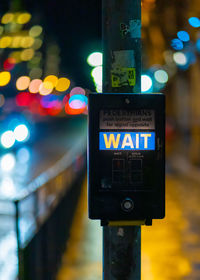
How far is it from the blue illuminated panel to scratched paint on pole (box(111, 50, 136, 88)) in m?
0.32

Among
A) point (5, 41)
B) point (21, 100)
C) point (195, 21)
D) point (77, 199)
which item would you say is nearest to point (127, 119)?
point (195, 21)

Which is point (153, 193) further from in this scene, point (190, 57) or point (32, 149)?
point (32, 149)

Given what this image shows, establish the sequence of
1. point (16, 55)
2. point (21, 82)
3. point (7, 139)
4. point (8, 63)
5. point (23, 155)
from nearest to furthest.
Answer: point (7, 139)
point (23, 155)
point (16, 55)
point (8, 63)
point (21, 82)

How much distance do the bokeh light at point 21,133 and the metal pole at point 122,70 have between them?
2511 centimetres

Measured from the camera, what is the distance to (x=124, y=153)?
258 cm

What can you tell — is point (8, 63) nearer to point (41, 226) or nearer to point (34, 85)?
point (34, 85)

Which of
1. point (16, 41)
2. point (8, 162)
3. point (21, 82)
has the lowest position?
point (8, 162)

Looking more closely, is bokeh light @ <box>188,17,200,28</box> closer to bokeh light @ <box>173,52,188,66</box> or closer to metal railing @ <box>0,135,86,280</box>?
bokeh light @ <box>173,52,188,66</box>

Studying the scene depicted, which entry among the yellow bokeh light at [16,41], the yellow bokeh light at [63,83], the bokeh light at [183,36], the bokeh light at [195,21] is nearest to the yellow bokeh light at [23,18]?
the yellow bokeh light at [16,41]

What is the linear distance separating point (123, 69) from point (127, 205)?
2.62 feet

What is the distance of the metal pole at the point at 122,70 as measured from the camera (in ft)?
8.75

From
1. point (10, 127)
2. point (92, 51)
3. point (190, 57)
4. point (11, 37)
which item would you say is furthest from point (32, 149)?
point (190, 57)

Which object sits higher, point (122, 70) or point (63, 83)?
point (63, 83)

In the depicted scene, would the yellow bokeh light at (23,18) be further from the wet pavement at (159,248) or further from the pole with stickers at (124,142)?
the pole with stickers at (124,142)
